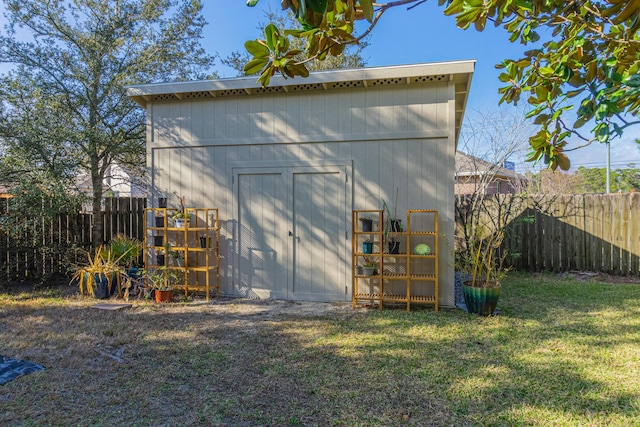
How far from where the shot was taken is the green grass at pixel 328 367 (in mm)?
2250

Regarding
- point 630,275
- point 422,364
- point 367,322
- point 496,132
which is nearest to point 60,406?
point 422,364

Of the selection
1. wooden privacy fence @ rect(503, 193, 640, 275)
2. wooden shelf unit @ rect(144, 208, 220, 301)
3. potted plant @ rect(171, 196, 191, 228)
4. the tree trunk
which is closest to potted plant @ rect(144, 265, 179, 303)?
wooden shelf unit @ rect(144, 208, 220, 301)

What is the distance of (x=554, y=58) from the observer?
177cm

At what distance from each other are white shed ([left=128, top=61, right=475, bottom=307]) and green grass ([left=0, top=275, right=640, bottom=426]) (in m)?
0.91

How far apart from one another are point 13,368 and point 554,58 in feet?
13.7

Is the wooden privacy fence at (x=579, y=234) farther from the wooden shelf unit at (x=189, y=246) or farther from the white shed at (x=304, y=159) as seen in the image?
the wooden shelf unit at (x=189, y=246)

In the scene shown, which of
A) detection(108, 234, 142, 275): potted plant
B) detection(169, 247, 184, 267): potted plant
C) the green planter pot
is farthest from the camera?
detection(108, 234, 142, 275): potted plant

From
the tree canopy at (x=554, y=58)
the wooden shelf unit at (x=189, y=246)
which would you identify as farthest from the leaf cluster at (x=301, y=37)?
the wooden shelf unit at (x=189, y=246)

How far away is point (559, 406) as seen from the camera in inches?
91.0

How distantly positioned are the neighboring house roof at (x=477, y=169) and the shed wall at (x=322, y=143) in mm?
3752

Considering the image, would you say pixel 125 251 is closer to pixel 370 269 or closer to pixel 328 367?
pixel 370 269

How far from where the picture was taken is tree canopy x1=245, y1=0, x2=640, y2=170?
1.50 meters

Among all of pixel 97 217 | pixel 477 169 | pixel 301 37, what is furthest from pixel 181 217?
pixel 477 169

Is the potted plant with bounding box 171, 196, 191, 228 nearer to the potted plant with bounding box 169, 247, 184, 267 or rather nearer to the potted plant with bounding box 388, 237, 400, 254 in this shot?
the potted plant with bounding box 169, 247, 184, 267
